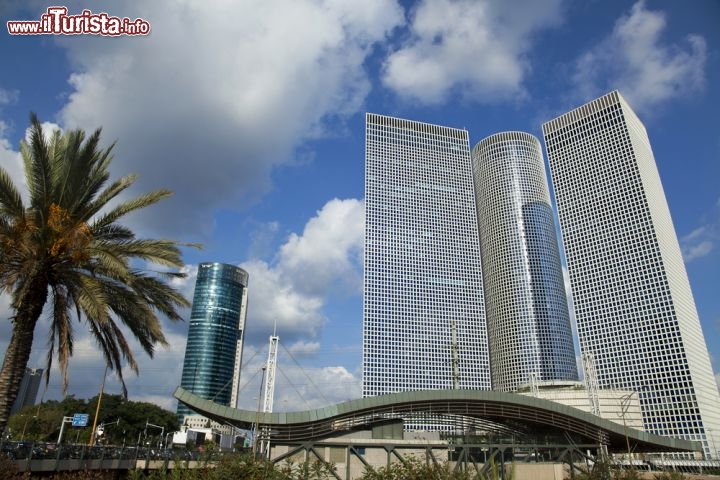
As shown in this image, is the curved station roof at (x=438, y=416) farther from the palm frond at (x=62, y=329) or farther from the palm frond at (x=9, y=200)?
the palm frond at (x=9, y=200)

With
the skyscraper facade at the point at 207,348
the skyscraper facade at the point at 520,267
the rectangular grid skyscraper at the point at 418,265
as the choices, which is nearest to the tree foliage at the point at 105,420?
the rectangular grid skyscraper at the point at 418,265

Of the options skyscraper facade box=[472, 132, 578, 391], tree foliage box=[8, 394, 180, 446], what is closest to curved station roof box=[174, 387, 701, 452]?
tree foliage box=[8, 394, 180, 446]

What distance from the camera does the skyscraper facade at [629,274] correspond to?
129m

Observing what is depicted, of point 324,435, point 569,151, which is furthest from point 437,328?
point 324,435

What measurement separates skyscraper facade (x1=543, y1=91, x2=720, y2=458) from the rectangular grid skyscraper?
31.3 metres

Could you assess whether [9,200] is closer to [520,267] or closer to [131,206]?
[131,206]

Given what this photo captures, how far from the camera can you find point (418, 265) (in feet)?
486

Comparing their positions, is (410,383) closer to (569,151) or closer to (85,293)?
(569,151)

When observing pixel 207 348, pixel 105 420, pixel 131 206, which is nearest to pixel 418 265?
pixel 105 420

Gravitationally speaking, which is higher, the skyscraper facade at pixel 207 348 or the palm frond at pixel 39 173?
the skyscraper facade at pixel 207 348

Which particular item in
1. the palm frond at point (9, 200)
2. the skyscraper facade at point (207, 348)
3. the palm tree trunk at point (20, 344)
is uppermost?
the skyscraper facade at point (207, 348)

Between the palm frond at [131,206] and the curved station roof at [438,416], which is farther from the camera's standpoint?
the curved station roof at [438,416]

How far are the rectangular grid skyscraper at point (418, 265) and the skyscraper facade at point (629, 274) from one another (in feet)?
103

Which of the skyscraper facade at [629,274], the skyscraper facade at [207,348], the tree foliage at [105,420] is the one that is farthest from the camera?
the skyscraper facade at [207,348]
